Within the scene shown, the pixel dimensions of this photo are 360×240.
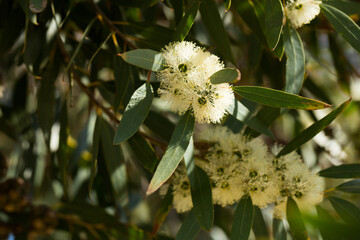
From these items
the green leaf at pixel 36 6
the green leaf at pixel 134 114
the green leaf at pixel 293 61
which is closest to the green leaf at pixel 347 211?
the green leaf at pixel 293 61

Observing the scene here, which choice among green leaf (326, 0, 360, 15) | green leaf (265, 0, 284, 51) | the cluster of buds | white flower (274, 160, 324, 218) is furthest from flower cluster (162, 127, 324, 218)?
the cluster of buds

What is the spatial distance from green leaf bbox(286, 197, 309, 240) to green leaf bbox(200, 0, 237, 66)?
384 millimetres

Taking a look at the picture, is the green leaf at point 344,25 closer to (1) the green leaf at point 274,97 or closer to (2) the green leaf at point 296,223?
(1) the green leaf at point 274,97

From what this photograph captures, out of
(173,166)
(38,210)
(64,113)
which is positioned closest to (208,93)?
(173,166)

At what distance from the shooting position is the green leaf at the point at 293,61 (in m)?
1.02

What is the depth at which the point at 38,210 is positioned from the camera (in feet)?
5.33

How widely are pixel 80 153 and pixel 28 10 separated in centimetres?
93

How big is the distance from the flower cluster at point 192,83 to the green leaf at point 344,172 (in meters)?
0.38

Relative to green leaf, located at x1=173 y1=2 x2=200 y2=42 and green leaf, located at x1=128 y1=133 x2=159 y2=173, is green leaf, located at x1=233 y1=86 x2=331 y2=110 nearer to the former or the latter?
green leaf, located at x1=173 y1=2 x2=200 y2=42

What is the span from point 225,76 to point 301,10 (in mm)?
375

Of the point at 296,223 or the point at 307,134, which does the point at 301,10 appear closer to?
the point at 307,134

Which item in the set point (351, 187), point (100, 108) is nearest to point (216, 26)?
point (100, 108)

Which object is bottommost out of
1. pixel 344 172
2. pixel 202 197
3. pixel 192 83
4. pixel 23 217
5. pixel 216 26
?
pixel 23 217

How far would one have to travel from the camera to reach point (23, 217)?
5.44 ft
